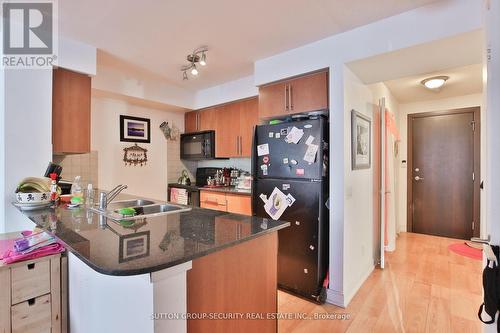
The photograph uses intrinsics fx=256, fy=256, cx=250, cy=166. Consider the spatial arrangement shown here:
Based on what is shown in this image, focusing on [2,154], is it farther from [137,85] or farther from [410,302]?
[410,302]

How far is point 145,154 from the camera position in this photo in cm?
385

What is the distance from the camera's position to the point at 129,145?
144 inches

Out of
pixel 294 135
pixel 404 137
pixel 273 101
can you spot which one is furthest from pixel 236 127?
pixel 404 137

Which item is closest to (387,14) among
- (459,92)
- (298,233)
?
(298,233)

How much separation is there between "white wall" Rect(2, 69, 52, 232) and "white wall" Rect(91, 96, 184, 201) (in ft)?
3.72

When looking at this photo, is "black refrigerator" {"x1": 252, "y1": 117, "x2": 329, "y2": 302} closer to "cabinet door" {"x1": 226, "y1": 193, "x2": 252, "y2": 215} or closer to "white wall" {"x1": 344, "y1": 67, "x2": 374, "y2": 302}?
"white wall" {"x1": 344, "y1": 67, "x2": 374, "y2": 302}

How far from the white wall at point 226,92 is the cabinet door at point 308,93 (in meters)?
0.85

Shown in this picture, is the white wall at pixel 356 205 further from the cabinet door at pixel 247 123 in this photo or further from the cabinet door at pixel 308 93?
the cabinet door at pixel 247 123

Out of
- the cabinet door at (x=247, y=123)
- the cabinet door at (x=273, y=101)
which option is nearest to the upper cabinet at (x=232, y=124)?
the cabinet door at (x=247, y=123)

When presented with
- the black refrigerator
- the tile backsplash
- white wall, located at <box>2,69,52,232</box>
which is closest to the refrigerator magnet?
the black refrigerator

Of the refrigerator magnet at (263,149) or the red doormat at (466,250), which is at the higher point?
the refrigerator magnet at (263,149)

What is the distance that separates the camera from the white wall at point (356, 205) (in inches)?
90.0

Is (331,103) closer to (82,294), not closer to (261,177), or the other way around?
(261,177)

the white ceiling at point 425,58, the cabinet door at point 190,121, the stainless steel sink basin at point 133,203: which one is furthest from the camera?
the cabinet door at point 190,121
